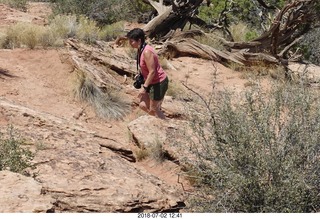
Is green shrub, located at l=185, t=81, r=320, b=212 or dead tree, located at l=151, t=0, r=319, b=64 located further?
dead tree, located at l=151, t=0, r=319, b=64

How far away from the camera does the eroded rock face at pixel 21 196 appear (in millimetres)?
3572

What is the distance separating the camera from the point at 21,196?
3719mm

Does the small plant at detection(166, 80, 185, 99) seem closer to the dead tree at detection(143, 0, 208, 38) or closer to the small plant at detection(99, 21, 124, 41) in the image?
the small plant at detection(99, 21, 124, 41)

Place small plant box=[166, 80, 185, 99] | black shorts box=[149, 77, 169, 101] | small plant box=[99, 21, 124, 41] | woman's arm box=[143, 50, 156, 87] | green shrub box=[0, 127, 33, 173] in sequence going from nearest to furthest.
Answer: green shrub box=[0, 127, 33, 173] → woman's arm box=[143, 50, 156, 87] → black shorts box=[149, 77, 169, 101] → small plant box=[166, 80, 185, 99] → small plant box=[99, 21, 124, 41]

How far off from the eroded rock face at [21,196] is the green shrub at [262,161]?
1.33 meters

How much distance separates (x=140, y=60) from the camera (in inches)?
272

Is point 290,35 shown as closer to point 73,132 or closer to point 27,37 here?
point 27,37

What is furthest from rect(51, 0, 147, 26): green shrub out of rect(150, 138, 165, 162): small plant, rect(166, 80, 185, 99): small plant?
rect(150, 138, 165, 162): small plant

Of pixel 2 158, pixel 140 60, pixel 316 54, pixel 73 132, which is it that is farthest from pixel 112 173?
pixel 316 54

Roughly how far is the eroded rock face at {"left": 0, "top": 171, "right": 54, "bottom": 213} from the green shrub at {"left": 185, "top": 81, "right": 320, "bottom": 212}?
1.33m

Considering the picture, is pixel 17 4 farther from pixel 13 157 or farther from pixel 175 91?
pixel 13 157

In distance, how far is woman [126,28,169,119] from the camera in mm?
6738

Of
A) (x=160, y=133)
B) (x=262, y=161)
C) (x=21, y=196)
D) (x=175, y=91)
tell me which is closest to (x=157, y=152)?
(x=160, y=133)

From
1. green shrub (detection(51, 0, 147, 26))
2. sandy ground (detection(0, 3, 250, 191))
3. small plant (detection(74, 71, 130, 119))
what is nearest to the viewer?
sandy ground (detection(0, 3, 250, 191))
